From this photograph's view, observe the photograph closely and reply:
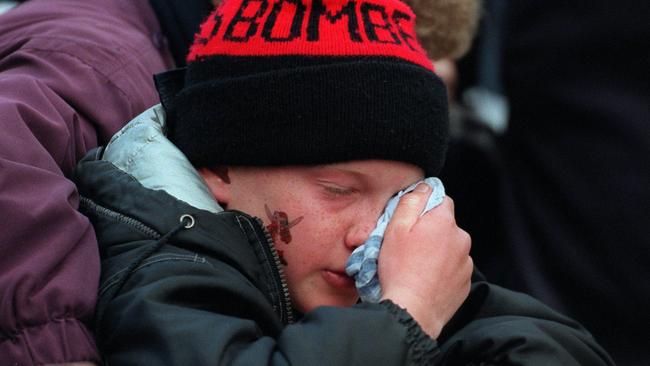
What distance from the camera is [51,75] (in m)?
2.21

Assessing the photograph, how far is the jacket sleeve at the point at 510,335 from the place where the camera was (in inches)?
81.7

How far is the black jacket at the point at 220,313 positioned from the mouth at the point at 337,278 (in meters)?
0.10

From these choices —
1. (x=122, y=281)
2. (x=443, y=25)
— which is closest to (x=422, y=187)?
(x=122, y=281)

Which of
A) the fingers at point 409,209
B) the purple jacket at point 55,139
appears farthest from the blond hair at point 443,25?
the fingers at point 409,209

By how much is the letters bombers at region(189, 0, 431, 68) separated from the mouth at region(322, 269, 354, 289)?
0.46 m

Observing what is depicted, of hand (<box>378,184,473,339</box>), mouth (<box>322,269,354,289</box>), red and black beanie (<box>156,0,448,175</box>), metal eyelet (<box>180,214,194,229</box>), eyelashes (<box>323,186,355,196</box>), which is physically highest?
red and black beanie (<box>156,0,448,175</box>)

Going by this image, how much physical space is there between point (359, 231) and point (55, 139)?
640mm

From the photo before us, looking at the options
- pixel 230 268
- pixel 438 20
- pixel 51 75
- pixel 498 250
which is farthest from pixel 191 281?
pixel 498 250

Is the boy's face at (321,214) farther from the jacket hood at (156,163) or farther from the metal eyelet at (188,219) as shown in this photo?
the metal eyelet at (188,219)

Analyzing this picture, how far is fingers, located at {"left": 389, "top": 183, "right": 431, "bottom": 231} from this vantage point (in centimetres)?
211

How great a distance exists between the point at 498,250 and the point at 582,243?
32.2 inches

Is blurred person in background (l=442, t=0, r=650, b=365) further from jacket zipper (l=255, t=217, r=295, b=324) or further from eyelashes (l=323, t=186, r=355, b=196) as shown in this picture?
jacket zipper (l=255, t=217, r=295, b=324)

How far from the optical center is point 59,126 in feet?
6.77

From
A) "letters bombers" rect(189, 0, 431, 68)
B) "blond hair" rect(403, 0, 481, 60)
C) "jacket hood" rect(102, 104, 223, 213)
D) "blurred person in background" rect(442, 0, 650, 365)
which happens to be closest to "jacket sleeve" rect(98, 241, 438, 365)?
"jacket hood" rect(102, 104, 223, 213)
